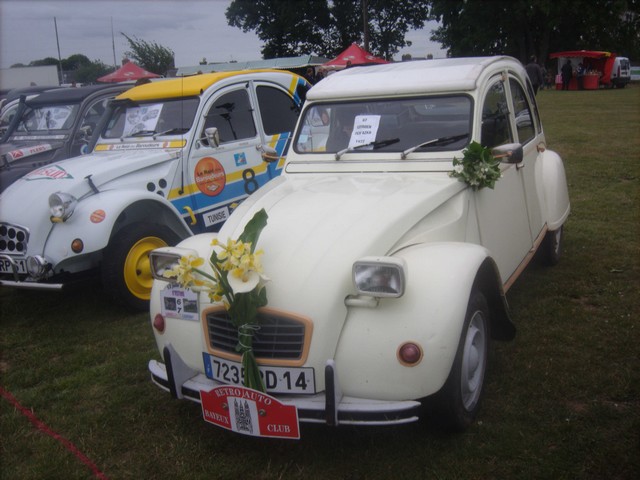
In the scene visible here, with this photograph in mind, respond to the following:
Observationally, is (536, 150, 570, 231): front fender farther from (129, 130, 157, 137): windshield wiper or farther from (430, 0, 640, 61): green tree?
(430, 0, 640, 61): green tree

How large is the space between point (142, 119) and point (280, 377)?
424 centimetres

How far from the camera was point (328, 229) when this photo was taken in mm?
3102

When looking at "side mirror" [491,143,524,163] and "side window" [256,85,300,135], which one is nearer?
"side mirror" [491,143,524,163]

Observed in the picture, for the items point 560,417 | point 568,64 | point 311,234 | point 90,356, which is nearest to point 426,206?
point 311,234

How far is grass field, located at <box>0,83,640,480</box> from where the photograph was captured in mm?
2908

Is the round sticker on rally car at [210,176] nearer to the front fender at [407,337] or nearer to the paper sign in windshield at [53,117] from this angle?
the paper sign in windshield at [53,117]

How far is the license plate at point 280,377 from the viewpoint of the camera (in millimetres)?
2744

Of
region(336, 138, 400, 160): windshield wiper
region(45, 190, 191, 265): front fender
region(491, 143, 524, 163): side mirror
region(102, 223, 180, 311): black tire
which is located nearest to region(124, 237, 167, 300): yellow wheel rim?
region(102, 223, 180, 311): black tire

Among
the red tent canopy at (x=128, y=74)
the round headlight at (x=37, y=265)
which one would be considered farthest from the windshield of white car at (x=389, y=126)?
the red tent canopy at (x=128, y=74)

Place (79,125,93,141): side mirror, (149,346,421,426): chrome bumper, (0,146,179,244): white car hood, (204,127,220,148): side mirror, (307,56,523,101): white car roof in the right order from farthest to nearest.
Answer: (79,125,93,141): side mirror, (204,127,220,148): side mirror, (0,146,179,244): white car hood, (307,56,523,101): white car roof, (149,346,421,426): chrome bumper

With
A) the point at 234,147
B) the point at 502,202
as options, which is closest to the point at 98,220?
the point at 234,147

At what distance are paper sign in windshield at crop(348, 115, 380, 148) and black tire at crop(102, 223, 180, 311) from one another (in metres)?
2.21

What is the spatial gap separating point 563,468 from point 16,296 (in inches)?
209

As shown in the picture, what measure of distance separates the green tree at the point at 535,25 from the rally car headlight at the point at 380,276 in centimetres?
3506
